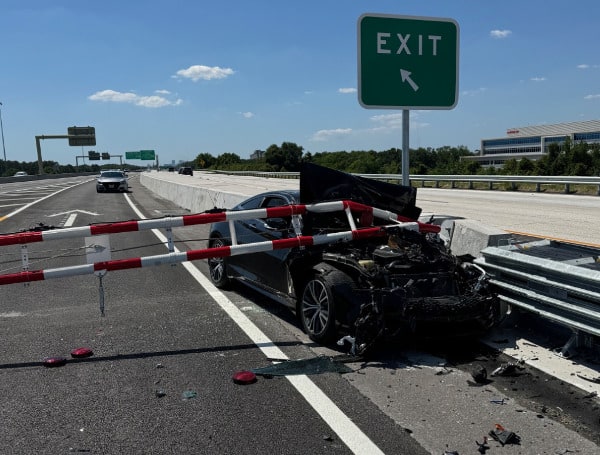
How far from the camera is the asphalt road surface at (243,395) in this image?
3.44m

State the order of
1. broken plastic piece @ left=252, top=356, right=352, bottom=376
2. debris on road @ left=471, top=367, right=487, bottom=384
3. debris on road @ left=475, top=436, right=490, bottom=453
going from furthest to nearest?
1. broken plastic piece @ left=252, top=356, right=352, bottom=376
2. debris on road @ left=471, top=367, right=487, bottom=384
3. debris on road @ left=475, top=436, right=490, bottom=453

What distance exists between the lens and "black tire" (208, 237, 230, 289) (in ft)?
25.5

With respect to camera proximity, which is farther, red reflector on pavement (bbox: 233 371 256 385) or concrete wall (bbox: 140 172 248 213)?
concrete wall (bbox: 140 172 248 213)

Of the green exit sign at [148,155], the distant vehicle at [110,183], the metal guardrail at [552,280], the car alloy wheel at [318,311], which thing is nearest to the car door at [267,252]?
the car alloy wheel at [318,311]

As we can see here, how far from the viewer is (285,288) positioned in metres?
5.92

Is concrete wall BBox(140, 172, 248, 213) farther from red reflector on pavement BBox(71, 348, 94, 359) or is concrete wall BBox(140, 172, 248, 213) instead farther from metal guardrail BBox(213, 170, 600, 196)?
red reflector on pavement BBox(71, 348, 94, 359)

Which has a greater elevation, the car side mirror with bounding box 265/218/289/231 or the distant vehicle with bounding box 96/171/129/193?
the car side mirror with bounding box 265/218/289/231

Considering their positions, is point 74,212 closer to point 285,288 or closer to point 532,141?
point 285,288

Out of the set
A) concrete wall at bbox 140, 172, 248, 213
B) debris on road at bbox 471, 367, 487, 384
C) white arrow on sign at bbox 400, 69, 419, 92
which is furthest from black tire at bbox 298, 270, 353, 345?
concrete wall at bbox 140, 172, 248, 213

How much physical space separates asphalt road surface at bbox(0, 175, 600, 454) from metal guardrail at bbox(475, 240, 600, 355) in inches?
20.1

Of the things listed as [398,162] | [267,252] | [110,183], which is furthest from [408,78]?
[398,162]

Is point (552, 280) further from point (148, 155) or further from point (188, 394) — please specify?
point (148, 155)

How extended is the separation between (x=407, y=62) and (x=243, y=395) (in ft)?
17.7

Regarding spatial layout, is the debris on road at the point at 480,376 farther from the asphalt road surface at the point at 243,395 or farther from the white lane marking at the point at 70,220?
the white lane marking at the point at 70,220
